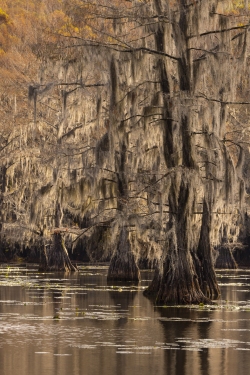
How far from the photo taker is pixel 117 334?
18.2m

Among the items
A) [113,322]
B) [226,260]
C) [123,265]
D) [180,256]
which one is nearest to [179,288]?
[180,256]

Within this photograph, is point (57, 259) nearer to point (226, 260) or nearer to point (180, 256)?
point (226, 260)

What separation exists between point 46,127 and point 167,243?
74.5ft

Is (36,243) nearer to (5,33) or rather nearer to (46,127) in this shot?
(46,127)

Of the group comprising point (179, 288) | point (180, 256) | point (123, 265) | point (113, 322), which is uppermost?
point (123, 265)

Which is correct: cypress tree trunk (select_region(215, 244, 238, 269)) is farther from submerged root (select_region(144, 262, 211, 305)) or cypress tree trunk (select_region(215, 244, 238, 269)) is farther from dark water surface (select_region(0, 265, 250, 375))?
submerged root (select_region(144, 262, 211, 305))

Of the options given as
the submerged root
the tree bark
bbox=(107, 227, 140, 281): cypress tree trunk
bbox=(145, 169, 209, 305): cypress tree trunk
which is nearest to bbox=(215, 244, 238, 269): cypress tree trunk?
the tree bark

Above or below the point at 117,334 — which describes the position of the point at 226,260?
above

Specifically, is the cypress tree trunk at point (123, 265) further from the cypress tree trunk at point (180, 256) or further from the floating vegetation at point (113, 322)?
the cypress tree trunk at point (180, 256)

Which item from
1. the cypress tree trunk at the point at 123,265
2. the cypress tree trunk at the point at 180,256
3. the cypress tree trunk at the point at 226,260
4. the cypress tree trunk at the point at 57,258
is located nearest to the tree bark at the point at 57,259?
the cypress tree trunk at the point at 57,258

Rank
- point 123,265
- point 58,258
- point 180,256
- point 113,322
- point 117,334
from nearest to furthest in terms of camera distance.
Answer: point 117,334 < point 113,322 < point 180,256 < point 123,265 < point 58,258

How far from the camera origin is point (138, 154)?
26922 mm

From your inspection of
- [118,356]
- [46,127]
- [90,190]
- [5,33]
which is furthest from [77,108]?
[5,33]

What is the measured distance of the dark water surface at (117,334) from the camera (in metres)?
14.0
